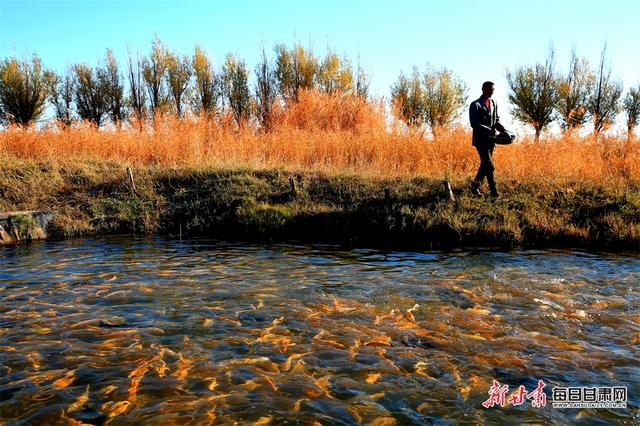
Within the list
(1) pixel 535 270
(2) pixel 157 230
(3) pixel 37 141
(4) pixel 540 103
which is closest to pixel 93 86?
(3) pixel 37 141

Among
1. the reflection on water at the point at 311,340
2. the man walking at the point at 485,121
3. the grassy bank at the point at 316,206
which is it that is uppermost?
the man walking at the point at 485,121

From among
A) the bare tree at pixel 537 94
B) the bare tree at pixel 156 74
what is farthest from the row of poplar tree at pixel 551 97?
the bare tree at pixel 156 74

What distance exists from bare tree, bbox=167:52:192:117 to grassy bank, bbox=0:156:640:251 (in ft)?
53.1

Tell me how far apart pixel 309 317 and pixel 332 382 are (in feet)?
4.75

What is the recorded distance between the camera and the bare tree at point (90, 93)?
2956cm

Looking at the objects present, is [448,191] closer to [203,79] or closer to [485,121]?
[485,121]

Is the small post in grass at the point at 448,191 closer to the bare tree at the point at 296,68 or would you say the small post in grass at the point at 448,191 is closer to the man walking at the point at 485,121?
the man walking at the point at 485,121

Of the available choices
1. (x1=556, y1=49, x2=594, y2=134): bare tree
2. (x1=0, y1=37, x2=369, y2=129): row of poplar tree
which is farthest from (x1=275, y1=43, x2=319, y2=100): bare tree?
(x1=556, y1=49, x2=594, y2=134): bare tree

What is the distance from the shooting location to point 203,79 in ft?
96.3

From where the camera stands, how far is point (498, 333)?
4.57 meters

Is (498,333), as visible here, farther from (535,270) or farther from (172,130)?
(172,130)

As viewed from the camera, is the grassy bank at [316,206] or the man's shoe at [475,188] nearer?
the grassy bank at [316,206]

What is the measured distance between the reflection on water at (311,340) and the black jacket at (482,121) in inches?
122

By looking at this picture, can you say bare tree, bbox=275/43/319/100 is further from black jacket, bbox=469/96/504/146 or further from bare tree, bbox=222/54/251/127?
black jacket, bbox=469/96/504/146
